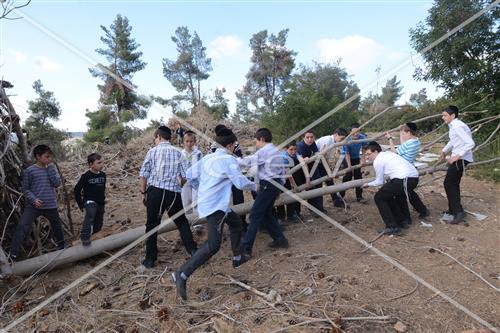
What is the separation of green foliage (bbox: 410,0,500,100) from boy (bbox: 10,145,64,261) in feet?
34.9

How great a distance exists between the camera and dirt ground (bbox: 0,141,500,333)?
301 centimetres

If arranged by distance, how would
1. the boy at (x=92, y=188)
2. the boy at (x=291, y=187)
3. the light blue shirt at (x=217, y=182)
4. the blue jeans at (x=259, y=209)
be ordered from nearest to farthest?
the light blue shirt at (x=217, y=182)
the blue jeans at (x=259, y=209)
the boy at (x=92, y=188)
the boy at (x=291, y=187)

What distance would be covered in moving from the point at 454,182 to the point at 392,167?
0.99 metres

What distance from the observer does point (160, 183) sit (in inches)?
157

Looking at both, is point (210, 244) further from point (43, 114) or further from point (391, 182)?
point (43, 114)

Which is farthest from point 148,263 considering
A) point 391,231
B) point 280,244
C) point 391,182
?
point 391,182

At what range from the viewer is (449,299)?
318 cm

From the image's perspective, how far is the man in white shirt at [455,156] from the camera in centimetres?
471

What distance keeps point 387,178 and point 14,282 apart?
4.38 meters

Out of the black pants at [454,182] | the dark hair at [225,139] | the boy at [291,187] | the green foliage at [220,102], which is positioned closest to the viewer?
the dark hair at [225,139]

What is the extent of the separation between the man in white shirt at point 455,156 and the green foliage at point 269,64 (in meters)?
24.1

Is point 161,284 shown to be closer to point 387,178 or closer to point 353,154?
point 387,178

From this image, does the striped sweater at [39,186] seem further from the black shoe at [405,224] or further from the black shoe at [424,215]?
the black shoe at [424,215]

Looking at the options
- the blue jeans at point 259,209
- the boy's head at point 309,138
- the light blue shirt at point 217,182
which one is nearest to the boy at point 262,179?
the blue jeans at point 259,209
